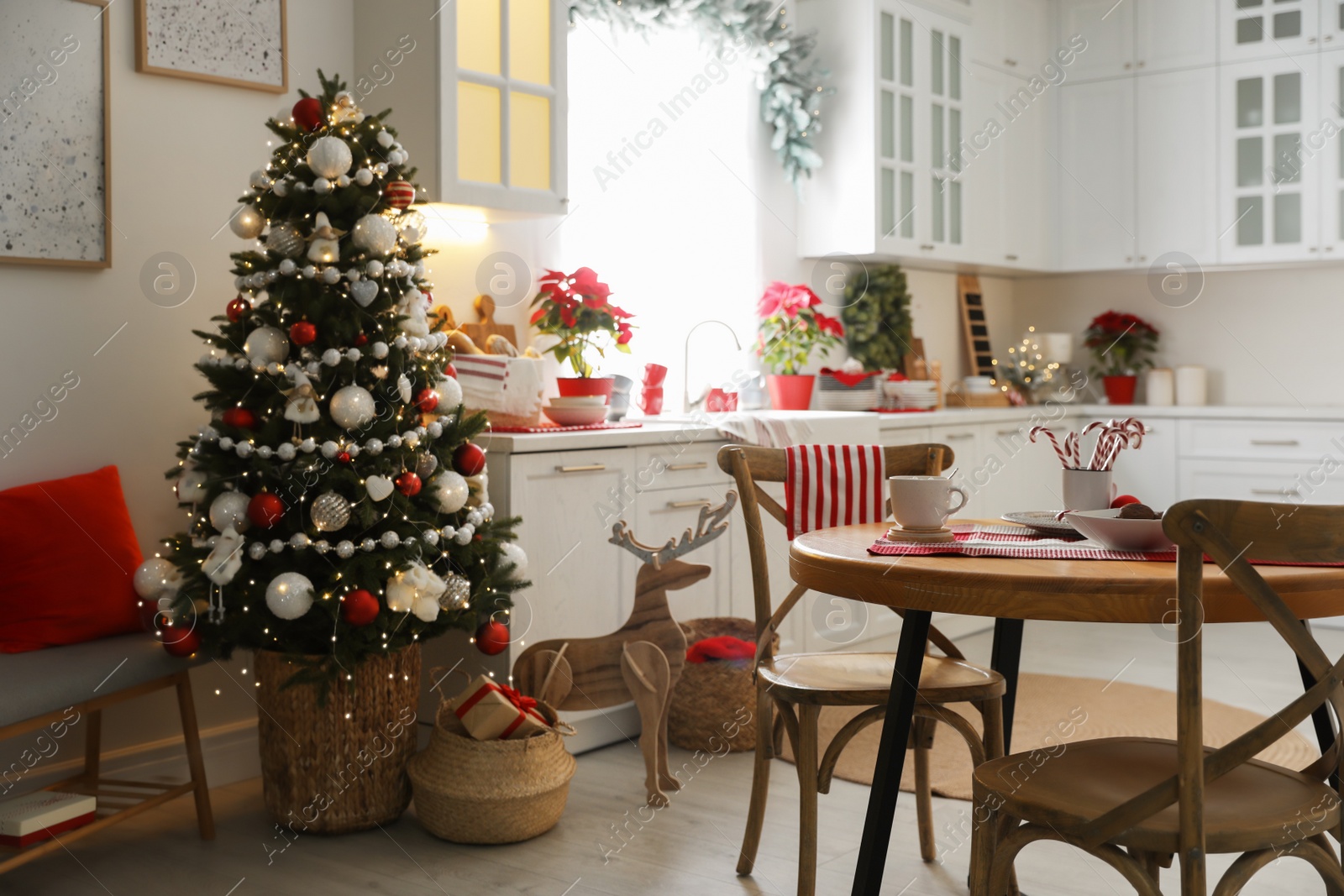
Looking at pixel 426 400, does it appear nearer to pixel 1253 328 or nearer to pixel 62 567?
pixel 62 567

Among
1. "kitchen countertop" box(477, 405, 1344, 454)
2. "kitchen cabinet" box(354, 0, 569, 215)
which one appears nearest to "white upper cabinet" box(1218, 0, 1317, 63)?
"kitchen countertop" box(477, 405, 1344, 454)

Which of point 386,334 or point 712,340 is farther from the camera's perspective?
point 712,340

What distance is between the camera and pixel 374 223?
2.61m

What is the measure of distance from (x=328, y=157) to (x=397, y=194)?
0.18m

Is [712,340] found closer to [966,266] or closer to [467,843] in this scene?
[966,266]

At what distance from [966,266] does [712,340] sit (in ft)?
5.34

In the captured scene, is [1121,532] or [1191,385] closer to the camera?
[1121,532]

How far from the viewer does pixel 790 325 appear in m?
4.40

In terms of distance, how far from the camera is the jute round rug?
3111 millimetres

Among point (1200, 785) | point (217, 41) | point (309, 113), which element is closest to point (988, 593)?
point (1200, 785)

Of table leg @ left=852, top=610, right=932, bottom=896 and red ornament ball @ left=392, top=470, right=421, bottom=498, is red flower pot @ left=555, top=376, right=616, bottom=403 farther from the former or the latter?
table leg @ left=852, top=610, right=932, bottom=896

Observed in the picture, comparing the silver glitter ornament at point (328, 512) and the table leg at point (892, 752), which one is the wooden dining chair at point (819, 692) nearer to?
the table leg at point (892, 752)

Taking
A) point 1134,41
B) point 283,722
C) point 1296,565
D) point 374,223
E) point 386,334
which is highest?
point 1134,41

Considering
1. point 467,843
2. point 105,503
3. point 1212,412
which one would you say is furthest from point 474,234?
point 1212,412
